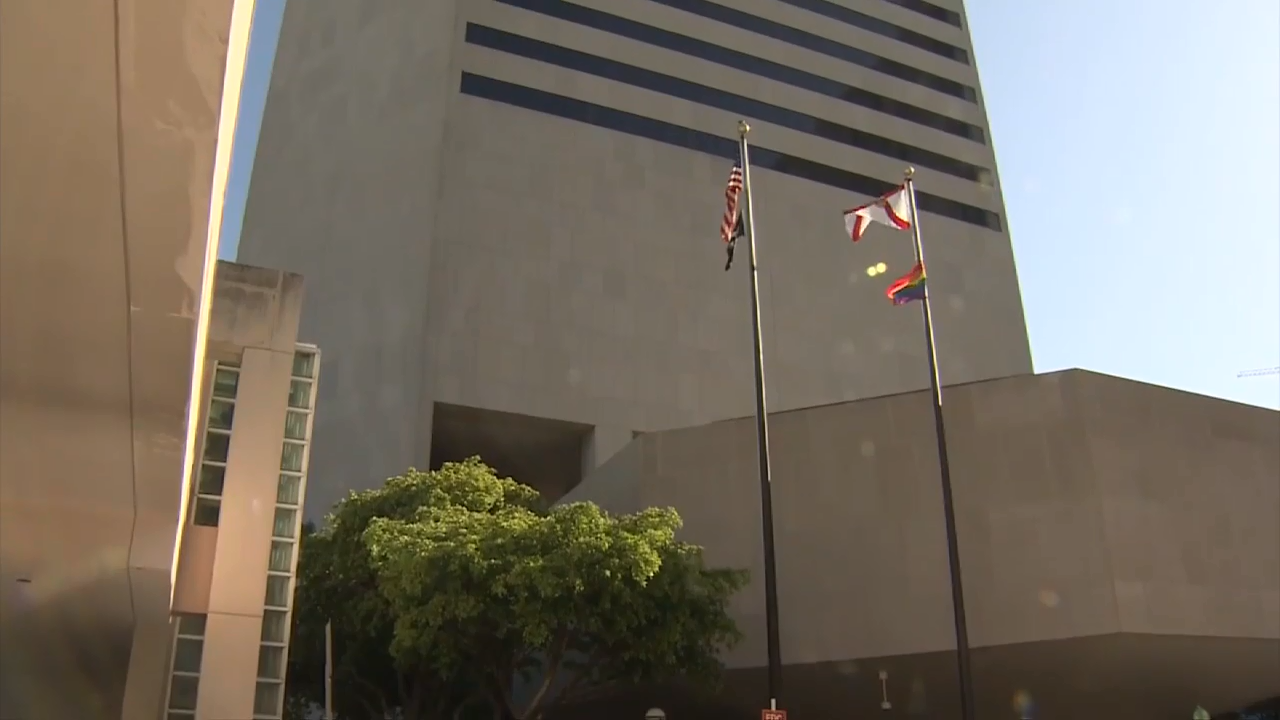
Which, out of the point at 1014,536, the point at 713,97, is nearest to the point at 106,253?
the point at 1014,536

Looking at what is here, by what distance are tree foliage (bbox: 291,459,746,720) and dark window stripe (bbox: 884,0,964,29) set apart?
41.4m

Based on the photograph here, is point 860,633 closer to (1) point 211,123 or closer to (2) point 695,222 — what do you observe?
(1) point 211,123

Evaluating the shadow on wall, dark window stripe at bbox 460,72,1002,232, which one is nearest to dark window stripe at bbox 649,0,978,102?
dark window stripe at bbox 460,72,1002,232

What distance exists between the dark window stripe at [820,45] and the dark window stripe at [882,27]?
1.55 meters

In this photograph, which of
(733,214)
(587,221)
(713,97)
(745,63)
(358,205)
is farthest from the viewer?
(745,63)

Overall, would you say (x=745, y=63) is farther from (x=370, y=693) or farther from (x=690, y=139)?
(x=370, y=693)

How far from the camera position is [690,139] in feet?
153

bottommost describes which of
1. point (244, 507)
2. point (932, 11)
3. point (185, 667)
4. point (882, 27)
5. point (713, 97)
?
point (185, 667)

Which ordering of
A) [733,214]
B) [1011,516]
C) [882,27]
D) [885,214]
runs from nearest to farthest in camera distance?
[733,214]
[885,214]
[1011,516]
[882,27]

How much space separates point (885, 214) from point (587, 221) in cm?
2358

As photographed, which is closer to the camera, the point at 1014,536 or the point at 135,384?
the point at 135,384

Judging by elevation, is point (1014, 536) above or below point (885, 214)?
below

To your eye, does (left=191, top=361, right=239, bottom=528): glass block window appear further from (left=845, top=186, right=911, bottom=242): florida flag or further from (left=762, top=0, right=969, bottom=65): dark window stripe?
(left=762, top=0, right=969, bottom=65): dark window stripe

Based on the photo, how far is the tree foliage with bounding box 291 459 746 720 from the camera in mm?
19047
